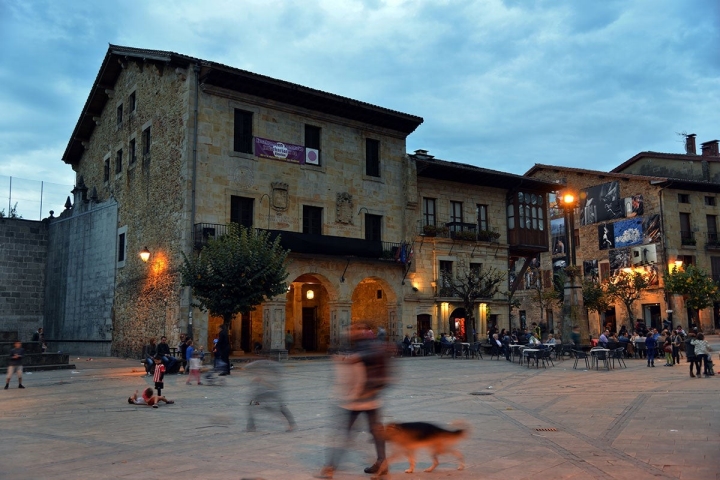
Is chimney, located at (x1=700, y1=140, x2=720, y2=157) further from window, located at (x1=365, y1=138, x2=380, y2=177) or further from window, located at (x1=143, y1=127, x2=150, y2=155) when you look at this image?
window, located at (x1=143, y1=127, x2=150, y2=155)

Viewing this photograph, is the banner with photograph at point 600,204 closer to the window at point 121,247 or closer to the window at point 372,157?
the window at point 372,157

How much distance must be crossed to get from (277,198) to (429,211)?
9.44 meters

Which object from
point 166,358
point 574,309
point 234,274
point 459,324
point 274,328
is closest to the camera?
point 166,358

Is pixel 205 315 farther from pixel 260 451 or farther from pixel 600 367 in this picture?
pixel 260 451

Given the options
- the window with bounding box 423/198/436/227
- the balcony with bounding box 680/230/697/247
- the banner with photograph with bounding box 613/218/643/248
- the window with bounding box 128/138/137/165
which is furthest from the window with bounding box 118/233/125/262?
the balcony with bounding box 680/230/697/247

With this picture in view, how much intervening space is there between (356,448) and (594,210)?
1831 inches

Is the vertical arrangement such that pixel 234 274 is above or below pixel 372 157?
below

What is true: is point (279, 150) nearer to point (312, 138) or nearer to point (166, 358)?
point (312, 138)

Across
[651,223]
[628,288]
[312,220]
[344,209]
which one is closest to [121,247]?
[312,220]

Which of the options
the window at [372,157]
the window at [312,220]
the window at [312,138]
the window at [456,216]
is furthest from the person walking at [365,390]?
the window at [456,216]

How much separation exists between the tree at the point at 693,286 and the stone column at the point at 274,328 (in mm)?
27113

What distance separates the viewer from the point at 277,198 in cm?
2680

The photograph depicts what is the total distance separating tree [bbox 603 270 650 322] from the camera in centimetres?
4306

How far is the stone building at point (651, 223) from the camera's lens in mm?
44406
